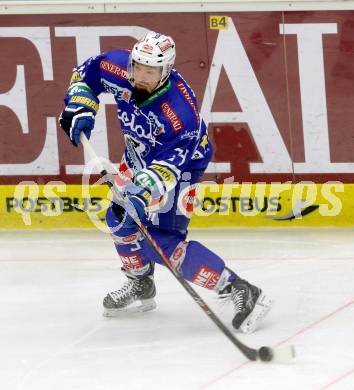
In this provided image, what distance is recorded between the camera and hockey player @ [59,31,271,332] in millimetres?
4504

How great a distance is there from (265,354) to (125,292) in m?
1.04

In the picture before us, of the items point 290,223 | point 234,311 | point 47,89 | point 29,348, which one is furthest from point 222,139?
point 29,348

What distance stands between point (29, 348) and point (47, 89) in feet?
8.75

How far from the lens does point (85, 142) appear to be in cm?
469

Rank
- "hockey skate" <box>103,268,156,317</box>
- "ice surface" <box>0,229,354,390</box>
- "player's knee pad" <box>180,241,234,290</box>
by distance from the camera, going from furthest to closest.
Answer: "hockey skate" <box>103,268,156,317</box> → "player's knee pad" <box>180,241,234,290</box> → "ice surface" <box>0,229,354,390</box>

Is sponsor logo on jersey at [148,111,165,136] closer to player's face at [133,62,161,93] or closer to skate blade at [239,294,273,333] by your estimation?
player's face at [133,62,161,93]

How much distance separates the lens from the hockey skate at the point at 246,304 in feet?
15.4

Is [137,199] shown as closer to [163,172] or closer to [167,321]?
[163,172]

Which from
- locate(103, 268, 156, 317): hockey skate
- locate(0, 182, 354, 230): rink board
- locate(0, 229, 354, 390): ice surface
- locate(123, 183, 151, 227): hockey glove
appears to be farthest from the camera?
locate(0, 182, 354, 230): rink board

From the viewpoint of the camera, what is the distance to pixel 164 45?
455 cm

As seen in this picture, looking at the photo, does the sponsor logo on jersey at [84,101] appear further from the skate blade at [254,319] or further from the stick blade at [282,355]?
the stick blade at [282,355]

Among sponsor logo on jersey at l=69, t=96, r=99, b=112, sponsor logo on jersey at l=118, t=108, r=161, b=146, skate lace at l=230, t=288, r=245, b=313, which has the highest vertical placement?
sponsor logo on jersey at l=69, t=96, r=99, b=112

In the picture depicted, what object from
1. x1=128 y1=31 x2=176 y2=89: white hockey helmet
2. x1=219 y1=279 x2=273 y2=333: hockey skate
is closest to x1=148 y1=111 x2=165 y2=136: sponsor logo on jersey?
x1=128 y1=31 x2=176 y2=89: white hockey helmet

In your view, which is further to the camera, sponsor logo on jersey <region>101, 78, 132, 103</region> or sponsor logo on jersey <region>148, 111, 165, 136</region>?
sponsor logo on jersey <region>101, 78, 132, 103</region>
